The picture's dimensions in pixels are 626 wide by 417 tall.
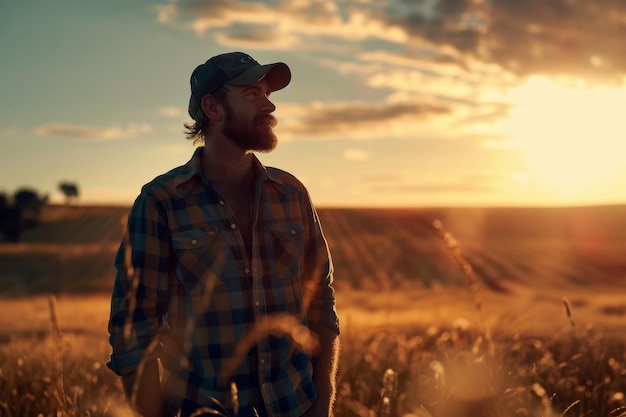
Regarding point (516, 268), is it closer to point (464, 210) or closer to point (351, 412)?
point (464, 210)

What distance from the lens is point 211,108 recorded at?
3.83 m

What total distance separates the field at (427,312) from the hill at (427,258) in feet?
0.78

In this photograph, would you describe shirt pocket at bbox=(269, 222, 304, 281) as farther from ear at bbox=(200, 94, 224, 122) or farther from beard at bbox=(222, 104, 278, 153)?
ear at bbox=(200, 94, 224, 122)

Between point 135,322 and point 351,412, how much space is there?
1.60 metres

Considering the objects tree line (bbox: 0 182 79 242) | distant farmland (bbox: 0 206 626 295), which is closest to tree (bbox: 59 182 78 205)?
distant farmland (bbox: 0 206 626 295)

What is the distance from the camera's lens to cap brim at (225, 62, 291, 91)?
12.0ft

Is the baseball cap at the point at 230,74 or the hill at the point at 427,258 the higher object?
the baseball cap at the point at 230,74

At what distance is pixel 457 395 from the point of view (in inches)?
151

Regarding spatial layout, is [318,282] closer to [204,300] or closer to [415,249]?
[204,300]

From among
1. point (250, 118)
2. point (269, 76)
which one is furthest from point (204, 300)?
point (269, 76)

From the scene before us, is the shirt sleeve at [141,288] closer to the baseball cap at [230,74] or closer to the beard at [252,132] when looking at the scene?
the beard at [252,132]

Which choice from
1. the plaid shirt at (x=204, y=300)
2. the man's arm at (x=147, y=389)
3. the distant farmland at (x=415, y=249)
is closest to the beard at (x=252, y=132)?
the plaid shirt at (x=204, y=300)

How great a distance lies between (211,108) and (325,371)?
1507mm

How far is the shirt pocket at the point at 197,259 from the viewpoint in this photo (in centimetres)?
336
